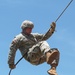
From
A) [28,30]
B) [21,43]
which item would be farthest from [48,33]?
[21,43]

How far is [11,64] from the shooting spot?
15.3 metres

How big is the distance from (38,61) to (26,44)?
0.64m

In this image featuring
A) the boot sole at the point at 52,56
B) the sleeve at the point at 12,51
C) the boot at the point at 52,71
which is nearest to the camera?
the boot at the point at 52,71

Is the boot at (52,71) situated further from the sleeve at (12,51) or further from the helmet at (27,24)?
the helmet at (27,24)

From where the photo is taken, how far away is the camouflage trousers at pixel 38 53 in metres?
14.5

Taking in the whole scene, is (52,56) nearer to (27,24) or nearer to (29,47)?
(29,47)

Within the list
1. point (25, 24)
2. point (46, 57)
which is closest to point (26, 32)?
point (25, 24)

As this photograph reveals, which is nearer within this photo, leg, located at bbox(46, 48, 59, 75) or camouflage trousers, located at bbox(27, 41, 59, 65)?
leg, located at bbox(46, 48, 59, 75)

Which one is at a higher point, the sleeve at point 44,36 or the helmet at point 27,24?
the helmet at point 27,24

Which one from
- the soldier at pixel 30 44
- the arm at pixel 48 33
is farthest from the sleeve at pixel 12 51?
the arm at pixel 48 33

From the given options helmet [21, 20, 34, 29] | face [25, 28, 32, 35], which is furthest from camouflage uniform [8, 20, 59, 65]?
helmet [21, 20, 34, 29]

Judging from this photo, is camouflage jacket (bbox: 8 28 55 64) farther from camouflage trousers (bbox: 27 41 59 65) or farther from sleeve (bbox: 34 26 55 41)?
camouflage trousers (bbox: 27 41 59 65)

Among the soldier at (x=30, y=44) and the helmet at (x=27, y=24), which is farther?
the helmet at (x=27, y=24)

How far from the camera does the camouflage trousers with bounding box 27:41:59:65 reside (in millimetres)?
14487
